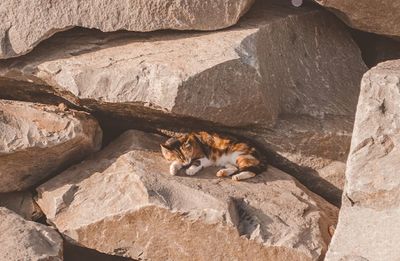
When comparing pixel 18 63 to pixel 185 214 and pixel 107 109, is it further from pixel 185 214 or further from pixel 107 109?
pixel 185 214

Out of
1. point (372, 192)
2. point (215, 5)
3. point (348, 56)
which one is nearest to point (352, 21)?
point (348, 56)

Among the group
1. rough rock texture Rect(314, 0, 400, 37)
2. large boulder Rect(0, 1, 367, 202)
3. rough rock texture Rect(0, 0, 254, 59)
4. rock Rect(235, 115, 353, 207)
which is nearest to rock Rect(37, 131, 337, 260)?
rock Rect(235, 115, 353, 207)

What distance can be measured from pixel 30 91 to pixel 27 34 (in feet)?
1.72

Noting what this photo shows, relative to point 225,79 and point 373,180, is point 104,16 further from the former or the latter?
point 373,180

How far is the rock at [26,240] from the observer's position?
5953 millimetres

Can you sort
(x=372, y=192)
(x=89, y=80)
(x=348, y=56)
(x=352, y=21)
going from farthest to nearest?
(x=348, y=56), (x=352, y=21), (x=89, y=80), (x=372, y=192)

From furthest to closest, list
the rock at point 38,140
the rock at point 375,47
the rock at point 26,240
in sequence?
the rock at point 375,47 < the rock at point 38,140 < the rock at point 26,240

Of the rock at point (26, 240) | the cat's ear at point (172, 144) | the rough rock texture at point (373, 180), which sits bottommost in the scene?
the rock at point (26, 240)

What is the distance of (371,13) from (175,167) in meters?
1.96

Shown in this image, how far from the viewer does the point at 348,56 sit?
7.48 m

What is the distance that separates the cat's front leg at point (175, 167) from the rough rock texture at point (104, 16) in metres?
1.06

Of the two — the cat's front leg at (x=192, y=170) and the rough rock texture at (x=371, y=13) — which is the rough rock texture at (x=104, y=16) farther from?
the cat's front leg at (x=192, y=170)

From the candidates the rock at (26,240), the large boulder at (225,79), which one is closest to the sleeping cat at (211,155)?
the large boulder at (225,79)

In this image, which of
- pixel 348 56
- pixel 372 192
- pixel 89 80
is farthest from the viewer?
pixel 348 56
